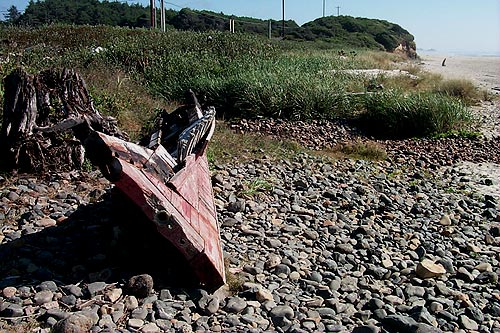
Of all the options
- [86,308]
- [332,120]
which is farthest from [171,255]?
[332,120]

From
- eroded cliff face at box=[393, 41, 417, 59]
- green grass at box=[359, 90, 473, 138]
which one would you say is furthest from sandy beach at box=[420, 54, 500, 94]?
green grass at box=[359, 90, 473, 138]

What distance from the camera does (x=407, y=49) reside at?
215 feet

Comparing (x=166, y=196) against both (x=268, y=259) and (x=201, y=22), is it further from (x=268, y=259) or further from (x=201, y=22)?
(x=201, y=22)

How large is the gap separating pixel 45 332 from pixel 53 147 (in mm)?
3186

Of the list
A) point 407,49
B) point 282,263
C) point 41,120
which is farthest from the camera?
point 407,49

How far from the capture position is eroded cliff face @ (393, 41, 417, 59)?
6125 centimetres

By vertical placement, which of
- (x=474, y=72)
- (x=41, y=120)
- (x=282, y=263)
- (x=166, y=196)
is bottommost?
(x=282, y=263)

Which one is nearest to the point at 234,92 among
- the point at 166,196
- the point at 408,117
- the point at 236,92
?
the point at 236,92

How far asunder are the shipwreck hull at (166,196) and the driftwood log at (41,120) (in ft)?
6.02

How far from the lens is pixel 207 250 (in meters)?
3.46

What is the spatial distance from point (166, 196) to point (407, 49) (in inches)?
2626

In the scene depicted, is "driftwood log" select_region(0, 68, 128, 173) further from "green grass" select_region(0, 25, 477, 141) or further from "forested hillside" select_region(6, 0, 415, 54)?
"forested hillside" select_region(6, 0, 415, 54)

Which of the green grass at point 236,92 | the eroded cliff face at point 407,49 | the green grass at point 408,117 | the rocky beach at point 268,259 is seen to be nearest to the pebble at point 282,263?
the rocky beach at point 268,259

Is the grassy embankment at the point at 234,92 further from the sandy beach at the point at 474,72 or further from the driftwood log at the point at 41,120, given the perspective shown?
the sandy beach at the point at 474,72
